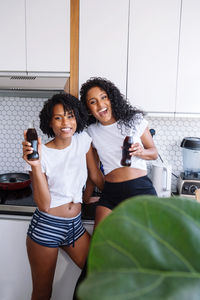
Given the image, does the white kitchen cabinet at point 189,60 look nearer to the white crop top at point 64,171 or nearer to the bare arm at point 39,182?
the white crop top at point 64,171

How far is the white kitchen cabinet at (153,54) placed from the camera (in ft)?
4.66

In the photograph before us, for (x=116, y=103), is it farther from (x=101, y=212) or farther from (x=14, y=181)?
(x=14, y=181)

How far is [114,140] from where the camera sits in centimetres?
129

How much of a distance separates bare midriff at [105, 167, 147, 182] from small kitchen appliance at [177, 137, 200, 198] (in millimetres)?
553

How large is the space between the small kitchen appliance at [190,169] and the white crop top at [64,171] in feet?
2.76

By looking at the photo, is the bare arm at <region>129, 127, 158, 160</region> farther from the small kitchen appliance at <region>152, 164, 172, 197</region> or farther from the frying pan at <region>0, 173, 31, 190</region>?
the frying pan at <region>0, 173, 31, 190</region>

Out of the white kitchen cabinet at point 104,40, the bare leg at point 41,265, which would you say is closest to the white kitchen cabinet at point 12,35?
the white kitchen cabinet at point 104,40

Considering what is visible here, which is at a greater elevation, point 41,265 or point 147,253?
point 147,253

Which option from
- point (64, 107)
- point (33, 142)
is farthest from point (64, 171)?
point (64, 107)

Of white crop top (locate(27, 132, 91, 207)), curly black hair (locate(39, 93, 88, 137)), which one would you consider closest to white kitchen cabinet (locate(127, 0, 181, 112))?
curly black hair (locate(39, 93, 88, 137))

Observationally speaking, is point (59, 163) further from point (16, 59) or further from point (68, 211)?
point (16, 59)

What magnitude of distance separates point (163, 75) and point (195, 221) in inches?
A: 58.3

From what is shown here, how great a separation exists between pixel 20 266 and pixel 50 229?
0.52 metres

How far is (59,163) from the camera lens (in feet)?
3.83
